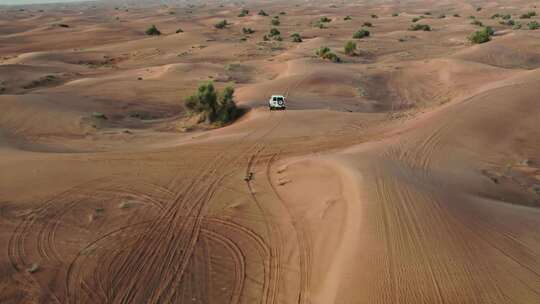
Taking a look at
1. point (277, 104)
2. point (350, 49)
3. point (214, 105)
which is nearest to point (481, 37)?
point (350, 49)

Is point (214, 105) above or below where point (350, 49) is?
below

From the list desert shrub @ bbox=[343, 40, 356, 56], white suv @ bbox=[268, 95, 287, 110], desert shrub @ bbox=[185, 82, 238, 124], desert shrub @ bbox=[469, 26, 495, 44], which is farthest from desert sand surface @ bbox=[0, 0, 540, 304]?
desert shrub @ bbox=[469, 26, 495, 44]

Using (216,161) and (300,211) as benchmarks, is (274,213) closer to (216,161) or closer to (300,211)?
(300,211)

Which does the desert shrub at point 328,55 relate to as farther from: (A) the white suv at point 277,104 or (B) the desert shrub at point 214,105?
(B) the desert shrub at point 214,105

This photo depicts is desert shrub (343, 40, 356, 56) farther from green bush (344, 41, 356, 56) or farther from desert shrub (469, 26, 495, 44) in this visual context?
desert shrub (469, 26, 495, 44)

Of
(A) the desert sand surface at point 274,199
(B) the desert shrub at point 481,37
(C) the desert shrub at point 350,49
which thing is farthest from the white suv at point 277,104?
(B) the desert shrub at point 481,37

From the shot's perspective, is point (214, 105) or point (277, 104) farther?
point (214, 105)

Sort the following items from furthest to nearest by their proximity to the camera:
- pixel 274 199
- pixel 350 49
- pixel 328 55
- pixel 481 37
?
1. pixel 481 37
2. pixel 350 49
3. pixel 328 55
4. pixel 274 199

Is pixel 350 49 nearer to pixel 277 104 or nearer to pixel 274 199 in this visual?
pixel 277 104
